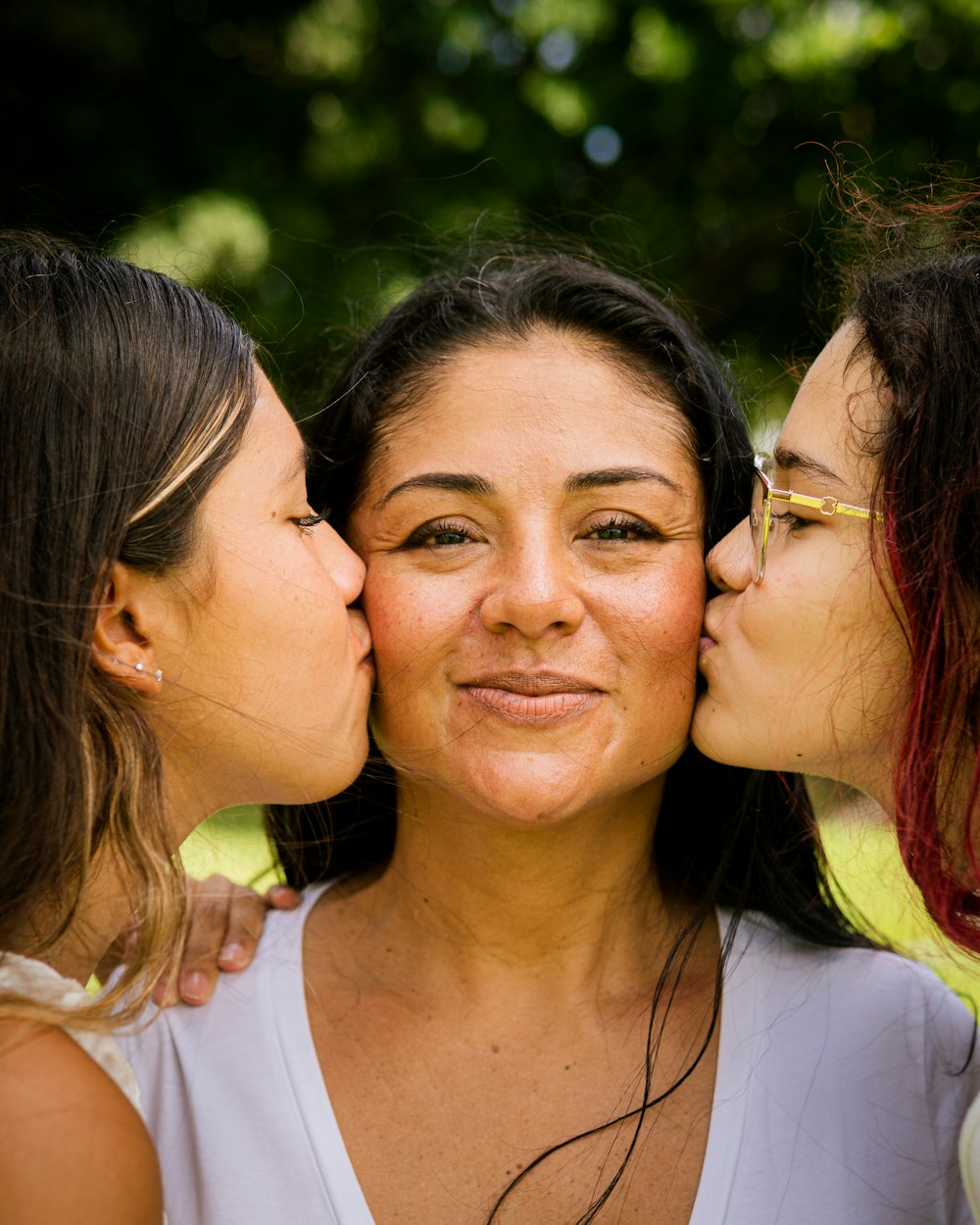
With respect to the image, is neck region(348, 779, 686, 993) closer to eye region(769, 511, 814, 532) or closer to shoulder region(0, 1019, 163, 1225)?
eye region(769, 511, 814, 532)

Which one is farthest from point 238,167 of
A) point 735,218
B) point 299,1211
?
point 299,1211

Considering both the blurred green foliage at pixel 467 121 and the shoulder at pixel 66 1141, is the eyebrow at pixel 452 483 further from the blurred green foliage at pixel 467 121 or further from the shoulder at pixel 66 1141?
the blurred green foliage at pixel 467 121

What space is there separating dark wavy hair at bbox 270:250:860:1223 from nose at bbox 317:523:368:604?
15 centimetres

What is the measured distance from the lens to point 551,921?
263cm

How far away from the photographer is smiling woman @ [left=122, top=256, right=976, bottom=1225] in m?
2.33

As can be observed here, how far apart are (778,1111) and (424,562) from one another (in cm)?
123

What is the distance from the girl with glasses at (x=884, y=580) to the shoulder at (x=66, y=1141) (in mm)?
1244

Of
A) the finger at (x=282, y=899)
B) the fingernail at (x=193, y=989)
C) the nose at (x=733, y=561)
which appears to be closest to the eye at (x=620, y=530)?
the nose at (x=733, y=561)

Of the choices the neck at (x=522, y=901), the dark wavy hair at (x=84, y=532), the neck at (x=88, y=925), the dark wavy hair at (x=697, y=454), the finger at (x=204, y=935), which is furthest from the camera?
the dark wavy hair at (x=697, y=454)

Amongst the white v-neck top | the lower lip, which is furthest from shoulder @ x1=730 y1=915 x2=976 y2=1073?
the lower lip

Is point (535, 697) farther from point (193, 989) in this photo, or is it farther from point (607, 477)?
point (193, 989)

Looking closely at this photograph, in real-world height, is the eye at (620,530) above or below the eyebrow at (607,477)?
below

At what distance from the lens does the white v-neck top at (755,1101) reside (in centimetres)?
227

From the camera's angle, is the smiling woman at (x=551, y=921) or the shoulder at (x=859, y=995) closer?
the smiling woman at (x=551, y=921)
